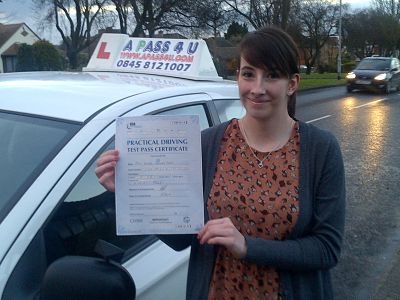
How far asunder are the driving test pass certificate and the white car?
303 mm

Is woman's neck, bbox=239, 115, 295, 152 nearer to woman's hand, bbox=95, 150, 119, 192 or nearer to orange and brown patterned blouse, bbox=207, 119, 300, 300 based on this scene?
orange and brown patterned blouse, bbox=207, 119, 300, 300

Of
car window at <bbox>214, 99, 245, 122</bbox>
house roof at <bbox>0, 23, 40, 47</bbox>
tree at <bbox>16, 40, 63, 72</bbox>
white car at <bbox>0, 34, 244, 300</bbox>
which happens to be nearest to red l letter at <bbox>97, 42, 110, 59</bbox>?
white car at <bbox>0, 34, 244, 300</bbox>

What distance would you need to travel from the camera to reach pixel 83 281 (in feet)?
5.51

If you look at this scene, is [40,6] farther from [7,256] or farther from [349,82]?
[7,256]

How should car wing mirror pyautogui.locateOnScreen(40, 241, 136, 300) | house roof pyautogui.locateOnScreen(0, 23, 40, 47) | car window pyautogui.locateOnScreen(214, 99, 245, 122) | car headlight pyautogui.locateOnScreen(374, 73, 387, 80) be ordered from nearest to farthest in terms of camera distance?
car wing mirror pyautogui.locateOnScreen(40, 241, 136, 300), car window pyautogui.locateOnScreen(214, 99, 245, 122), car headlight pyautogui.locateOnScreen(374, 73, 387, 80), house roof pyautogui.locateOnScreen(0, 23, 40, 47)

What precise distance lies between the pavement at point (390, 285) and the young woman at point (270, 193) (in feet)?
9.50

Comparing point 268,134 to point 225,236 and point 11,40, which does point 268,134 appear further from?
point 11,40

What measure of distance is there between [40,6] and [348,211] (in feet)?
123

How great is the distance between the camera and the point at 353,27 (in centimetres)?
6738

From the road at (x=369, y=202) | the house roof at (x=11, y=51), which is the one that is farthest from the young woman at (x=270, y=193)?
the house roof at (x=11, y=51)

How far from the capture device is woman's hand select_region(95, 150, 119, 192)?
6.33 feet

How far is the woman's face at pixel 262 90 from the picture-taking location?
200 centimetres

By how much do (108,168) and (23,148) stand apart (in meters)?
0.59

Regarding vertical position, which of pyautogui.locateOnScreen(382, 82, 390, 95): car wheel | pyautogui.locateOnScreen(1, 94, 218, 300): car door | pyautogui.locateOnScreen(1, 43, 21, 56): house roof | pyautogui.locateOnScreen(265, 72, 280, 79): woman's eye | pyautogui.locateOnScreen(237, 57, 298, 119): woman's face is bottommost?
pyautogui.locateOnScreen(382, 82, 390, 95): car wheel
